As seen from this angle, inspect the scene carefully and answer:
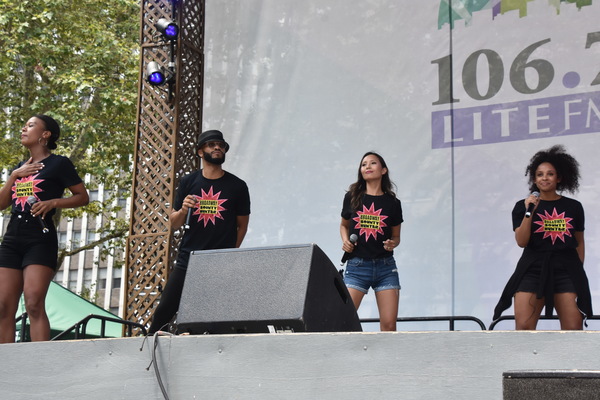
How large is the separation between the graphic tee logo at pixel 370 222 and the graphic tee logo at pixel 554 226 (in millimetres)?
1067

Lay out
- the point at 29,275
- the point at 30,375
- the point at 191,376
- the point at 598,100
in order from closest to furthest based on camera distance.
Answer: the point at 191,376 → the point at 30,375 → the point at 29,275 → the point at 598,100

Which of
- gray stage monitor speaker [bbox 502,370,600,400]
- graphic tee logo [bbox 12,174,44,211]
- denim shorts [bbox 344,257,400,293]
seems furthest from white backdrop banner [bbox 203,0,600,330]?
gray stage monitor speaker [bbox 502,370,600,400]

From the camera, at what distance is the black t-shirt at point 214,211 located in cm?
554

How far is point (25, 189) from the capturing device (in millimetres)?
5117

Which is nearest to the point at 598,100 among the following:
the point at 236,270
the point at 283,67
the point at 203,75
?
the point at 283,67

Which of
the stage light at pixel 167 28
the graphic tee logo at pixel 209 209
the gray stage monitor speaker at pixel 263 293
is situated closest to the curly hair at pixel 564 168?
the graphic tee logo at pixel 209 209

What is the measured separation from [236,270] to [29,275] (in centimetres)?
179

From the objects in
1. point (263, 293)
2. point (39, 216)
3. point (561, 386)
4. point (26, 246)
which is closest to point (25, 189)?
point (39, 216)

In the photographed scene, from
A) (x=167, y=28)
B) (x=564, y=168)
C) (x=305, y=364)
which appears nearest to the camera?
(x=305, y=364)

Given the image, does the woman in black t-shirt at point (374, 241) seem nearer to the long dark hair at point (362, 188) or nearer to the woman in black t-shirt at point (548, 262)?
the long dark hair at point (362, 188)

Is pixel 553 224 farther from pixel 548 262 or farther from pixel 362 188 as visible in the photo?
pixel 362 188

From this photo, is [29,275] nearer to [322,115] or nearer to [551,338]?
[551,338]

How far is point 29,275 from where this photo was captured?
484 centimetres

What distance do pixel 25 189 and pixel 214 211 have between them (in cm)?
120
